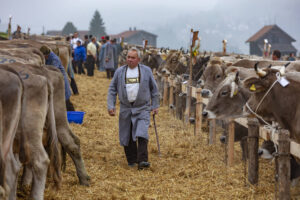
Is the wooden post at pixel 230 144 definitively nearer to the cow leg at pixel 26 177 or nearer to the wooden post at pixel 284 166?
the wooden post at pixel 284 166

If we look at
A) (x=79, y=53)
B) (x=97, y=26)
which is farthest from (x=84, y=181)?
(x=97, y=26)

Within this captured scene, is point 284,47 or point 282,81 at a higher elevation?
point 284,47

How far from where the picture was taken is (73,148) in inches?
259

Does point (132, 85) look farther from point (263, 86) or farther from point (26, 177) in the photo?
point (263, 86)

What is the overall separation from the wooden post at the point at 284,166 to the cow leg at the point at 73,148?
110 inches

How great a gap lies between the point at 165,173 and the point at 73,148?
1750 millimetres

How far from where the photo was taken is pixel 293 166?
682cm

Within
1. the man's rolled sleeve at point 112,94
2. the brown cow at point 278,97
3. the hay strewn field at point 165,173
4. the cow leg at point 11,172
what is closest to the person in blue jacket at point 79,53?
the hay strewn field at point 165,173

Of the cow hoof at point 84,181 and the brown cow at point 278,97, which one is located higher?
the brown cow at point 278,97

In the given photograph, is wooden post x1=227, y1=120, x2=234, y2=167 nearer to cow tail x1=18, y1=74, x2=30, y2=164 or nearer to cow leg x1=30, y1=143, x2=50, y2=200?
cow leg x1=30, y1=143, x2=50, y2=200

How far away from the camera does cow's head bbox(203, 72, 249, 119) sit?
7.38 m

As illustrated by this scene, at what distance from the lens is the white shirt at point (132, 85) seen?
7855mm

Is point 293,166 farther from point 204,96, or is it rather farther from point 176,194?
point 204,96

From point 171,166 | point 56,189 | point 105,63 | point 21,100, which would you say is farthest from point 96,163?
point 105,63
